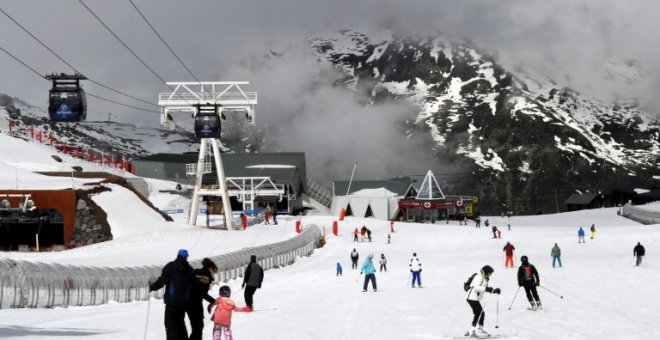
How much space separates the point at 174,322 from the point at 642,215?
3403 inches

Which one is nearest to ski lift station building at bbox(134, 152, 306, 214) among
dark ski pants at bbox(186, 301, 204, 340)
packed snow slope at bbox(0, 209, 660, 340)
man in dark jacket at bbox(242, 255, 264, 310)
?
packed snow slope at bbox(0, 209, 660, 340)

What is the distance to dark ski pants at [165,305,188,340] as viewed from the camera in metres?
11.7

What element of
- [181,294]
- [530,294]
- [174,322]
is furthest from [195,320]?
[530,294]

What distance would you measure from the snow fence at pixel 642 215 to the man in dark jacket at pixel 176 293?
76.8 metres

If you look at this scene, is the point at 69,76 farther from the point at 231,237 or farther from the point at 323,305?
the point at 231,237

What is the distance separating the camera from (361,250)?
5669 centimetres

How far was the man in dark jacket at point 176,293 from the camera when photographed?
460 inches

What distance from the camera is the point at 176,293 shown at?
1172 centimetres

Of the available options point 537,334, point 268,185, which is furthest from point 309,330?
point 268,185

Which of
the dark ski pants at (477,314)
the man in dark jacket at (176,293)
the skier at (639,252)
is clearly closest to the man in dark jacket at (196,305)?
the man in dark jacket at (176,293)

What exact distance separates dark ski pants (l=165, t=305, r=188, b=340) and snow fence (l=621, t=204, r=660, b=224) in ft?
252

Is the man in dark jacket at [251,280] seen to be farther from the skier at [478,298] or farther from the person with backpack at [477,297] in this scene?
the skier at [478,298]

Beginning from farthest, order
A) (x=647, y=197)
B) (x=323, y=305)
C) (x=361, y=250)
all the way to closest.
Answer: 1. (x=647, y=197)
2. (x=361, y=250)
3. (x=323, y=305)

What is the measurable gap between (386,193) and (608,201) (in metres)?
48.5
